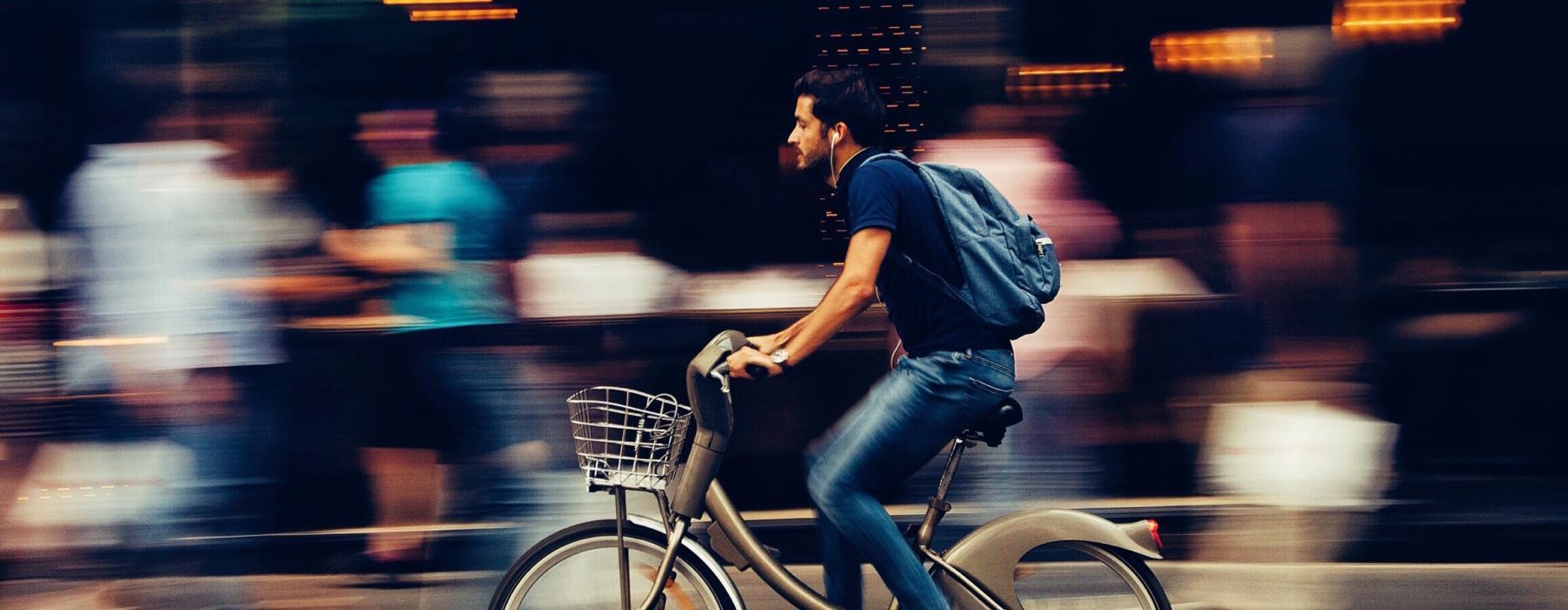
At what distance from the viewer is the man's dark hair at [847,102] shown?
3.45 meters

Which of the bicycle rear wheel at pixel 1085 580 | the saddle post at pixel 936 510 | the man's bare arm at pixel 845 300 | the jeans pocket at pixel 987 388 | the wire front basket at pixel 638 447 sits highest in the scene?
the man's bare arm at pixel 845 300

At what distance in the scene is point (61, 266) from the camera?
5855 millimetres

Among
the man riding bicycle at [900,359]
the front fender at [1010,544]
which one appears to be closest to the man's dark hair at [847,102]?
the man riding bicycle at [900,359]

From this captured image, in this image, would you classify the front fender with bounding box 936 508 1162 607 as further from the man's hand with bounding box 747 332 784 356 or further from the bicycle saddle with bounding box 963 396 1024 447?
the man's hand with bounding box 747 332 784 356

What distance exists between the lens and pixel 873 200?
3334 millimetres

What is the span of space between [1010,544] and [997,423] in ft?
1.05

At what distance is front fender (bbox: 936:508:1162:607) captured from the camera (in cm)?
358

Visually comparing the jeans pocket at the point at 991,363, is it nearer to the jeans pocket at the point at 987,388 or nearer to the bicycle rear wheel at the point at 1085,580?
the jeans pocket at the point at 987,388

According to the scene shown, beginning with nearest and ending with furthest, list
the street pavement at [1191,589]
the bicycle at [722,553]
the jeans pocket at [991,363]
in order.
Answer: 1. the jeans pocket at [991,363]
2. the bicycle at [722,553]
3. the street pavement at [1191,589]

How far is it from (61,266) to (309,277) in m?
0.95

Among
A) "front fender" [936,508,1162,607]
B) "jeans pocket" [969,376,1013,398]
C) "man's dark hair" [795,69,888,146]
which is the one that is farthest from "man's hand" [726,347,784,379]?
"front fender" [936,508,1162,607]

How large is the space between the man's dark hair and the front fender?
0.95 m

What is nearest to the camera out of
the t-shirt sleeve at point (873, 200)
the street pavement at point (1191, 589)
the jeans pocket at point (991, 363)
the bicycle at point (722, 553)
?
the t-shirt sleeve at point (873, 200)

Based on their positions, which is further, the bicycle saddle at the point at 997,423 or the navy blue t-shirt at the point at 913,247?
the bicycle saddle at the point at 997,423
